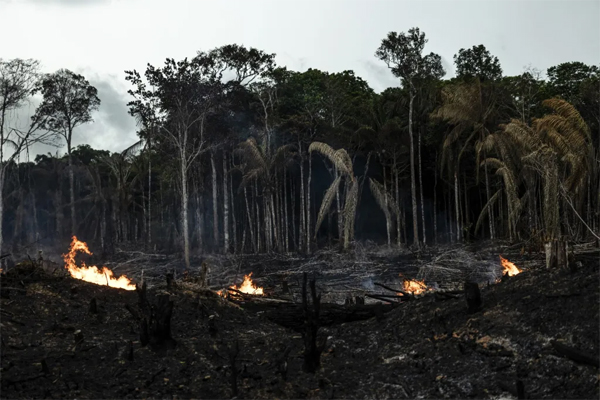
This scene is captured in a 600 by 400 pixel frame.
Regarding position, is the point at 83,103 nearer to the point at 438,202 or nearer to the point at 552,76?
the point at 438,202

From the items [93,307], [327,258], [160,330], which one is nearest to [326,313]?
[160,330]

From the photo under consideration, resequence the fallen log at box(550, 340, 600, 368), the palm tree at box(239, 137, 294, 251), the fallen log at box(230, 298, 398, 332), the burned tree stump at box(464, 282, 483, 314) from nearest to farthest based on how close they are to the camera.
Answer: the fallen log at box(550, 340, 600, 368)
the burned tree stump at box(464, 282, 483, 314)
the fallen log at box(230, 298, 398, 332)
the palm tree at box(239, 137, 294, 251)

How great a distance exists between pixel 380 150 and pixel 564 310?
24577mm

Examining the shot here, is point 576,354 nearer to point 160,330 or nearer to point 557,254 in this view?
point 557,254

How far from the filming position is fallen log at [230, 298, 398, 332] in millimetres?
13203

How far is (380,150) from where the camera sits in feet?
110

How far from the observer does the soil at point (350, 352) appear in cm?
868

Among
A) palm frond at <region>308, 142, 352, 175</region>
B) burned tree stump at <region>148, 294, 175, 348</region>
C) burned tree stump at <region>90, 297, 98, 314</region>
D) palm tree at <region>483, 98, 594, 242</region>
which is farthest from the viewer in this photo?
palm frond at <region>308, 142, 352, 175</region>

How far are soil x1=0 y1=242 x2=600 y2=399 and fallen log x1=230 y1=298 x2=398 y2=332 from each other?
0.91 ft

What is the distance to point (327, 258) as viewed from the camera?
2736cm

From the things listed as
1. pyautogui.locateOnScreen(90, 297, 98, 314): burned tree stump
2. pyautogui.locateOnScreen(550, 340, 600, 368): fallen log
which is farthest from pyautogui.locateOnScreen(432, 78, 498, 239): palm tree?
pyautogui.locateOnScreen(550, 340, 600, 368): fallen log

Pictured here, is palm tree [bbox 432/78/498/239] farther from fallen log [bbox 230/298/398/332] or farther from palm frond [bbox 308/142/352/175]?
fallen log [bbox 230/298/398/332]

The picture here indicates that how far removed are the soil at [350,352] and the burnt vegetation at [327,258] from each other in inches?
1.5

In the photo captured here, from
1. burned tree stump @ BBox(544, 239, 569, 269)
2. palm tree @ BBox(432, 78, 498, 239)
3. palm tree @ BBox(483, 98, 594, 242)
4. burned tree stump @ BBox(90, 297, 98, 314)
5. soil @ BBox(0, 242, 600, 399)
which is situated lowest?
soil @ BBox(0, 242, 600, 399)
